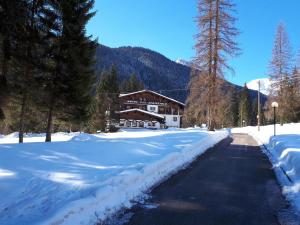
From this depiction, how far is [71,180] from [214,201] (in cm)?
317

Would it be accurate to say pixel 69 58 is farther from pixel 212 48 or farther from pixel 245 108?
pixel 245 108

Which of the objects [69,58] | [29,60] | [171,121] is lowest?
[171,121]

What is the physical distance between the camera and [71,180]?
24.5 ft

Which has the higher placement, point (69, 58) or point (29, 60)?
point (69, 58)

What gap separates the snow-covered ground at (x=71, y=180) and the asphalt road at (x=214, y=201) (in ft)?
1.81

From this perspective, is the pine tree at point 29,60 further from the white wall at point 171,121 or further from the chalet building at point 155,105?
the white wall at point 171,121

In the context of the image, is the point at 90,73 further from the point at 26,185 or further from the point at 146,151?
the point at 26,185

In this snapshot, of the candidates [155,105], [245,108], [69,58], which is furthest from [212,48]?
[245,108]

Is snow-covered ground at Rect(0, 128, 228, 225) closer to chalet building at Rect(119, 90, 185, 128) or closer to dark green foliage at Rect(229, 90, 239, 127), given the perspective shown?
chalet building at Rect(119, 90, 185, 128)

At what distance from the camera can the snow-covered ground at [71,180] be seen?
5652 mm

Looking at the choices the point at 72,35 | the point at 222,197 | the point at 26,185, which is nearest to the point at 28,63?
the point at 72,35

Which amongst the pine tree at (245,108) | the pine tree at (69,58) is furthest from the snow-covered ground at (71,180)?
the pine tree at (245,108)

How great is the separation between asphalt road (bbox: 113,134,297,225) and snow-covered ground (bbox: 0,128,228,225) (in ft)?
1.81

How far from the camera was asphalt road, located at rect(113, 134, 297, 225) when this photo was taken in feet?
20.3
